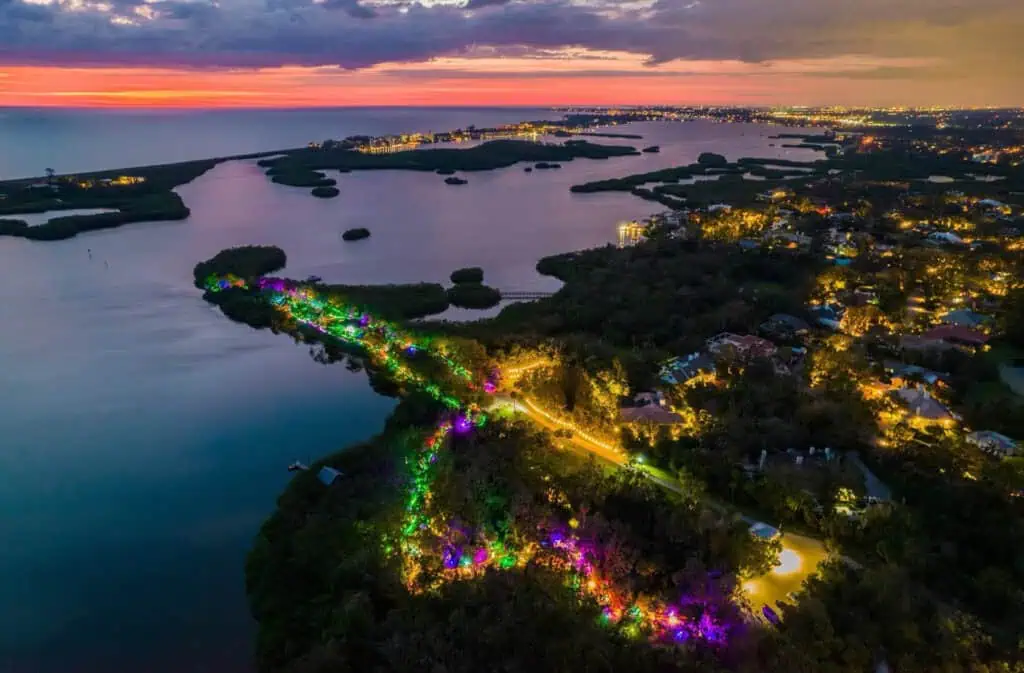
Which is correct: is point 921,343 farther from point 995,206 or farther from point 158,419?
point 995,206

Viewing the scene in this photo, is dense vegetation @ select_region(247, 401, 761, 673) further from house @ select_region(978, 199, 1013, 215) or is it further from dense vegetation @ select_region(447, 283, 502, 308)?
house @ select_region(978, 199, 1013, 215)

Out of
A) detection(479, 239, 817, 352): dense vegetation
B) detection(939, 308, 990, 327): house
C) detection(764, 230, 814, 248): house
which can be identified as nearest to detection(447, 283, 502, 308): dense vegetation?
detection(479, 239, 817, 352): dense vegetation

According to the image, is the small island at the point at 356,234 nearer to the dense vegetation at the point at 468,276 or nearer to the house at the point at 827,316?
the dense vegetation at the point at 468,276

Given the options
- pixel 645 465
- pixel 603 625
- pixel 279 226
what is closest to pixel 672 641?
pixel 603 625

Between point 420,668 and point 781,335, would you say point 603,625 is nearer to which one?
point 420,668

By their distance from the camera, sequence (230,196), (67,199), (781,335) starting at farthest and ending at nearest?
(230,196) → (67,199) → (781,335)
